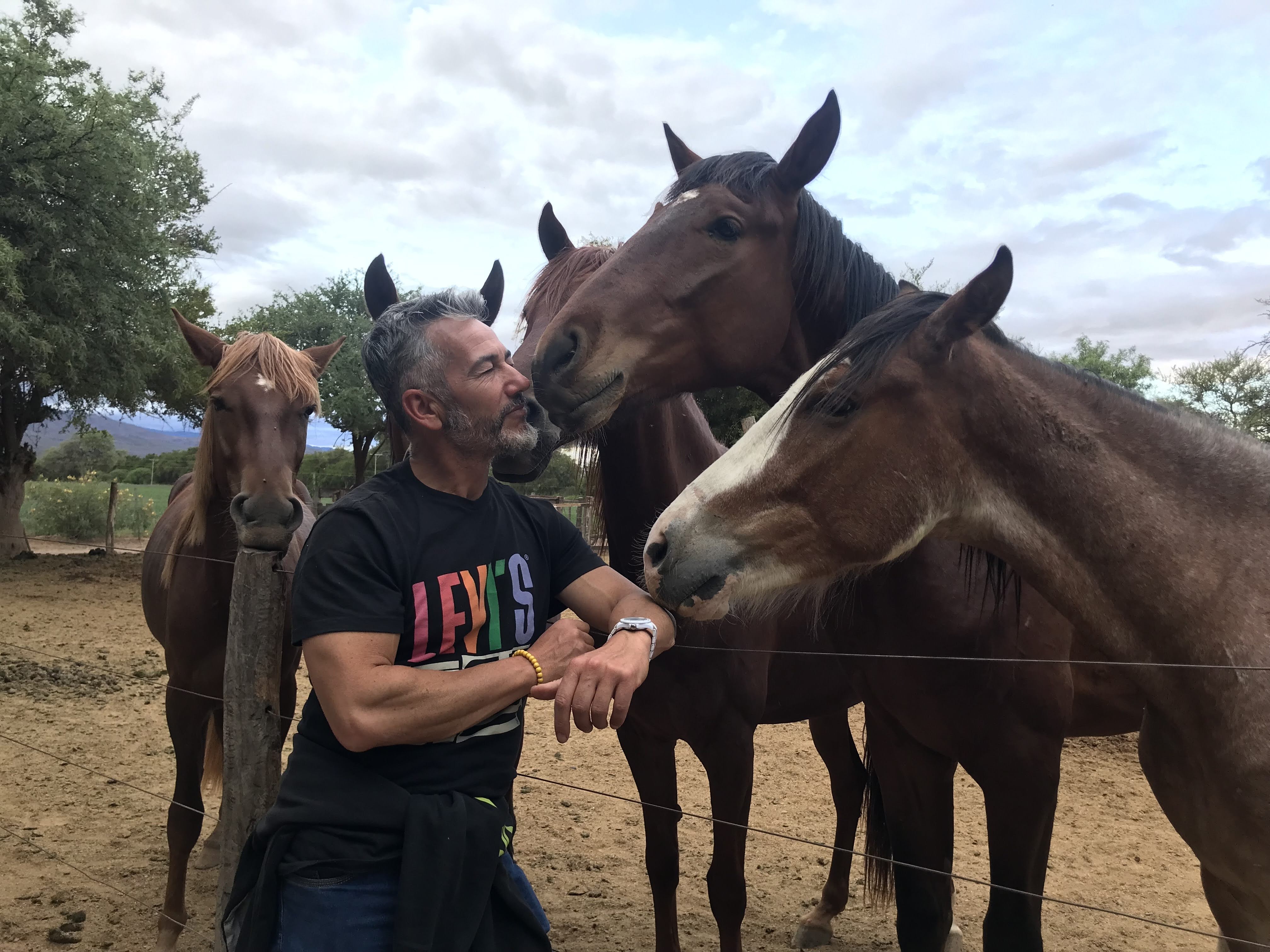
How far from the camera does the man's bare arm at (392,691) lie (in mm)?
1519

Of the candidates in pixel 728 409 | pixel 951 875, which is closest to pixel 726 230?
pixel 951 875

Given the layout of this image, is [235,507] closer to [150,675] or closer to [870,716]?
[870,716]

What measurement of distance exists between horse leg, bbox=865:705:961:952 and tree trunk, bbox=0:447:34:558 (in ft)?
54.9

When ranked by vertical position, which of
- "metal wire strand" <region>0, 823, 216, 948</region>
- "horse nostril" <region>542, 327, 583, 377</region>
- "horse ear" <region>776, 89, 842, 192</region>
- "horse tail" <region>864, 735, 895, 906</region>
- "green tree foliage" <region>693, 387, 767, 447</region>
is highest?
"green tree foliage" <region>693, 387, 767, 447</region>

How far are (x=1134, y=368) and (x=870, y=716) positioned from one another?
2966 cm

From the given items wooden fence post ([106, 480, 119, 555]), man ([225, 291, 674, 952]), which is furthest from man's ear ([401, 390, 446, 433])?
wooden fence post ([106, 480, 119, 555])

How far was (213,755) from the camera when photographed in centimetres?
459

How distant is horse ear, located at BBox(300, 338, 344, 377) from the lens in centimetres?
400

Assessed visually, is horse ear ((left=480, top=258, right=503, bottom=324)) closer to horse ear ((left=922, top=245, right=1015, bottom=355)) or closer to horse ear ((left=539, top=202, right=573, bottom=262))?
horse ear ((left=539, top=202, right=573, bottom=262))

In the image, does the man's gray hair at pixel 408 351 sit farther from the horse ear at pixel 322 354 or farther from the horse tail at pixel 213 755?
the horse tail at pixel 213 755

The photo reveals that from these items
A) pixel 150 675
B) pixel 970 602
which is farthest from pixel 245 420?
pixel 150 675

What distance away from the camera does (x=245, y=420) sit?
3393 millimetres

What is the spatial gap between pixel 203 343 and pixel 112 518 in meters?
15.2

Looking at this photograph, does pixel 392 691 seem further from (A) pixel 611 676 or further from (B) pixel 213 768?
(B) pixel 213 768
